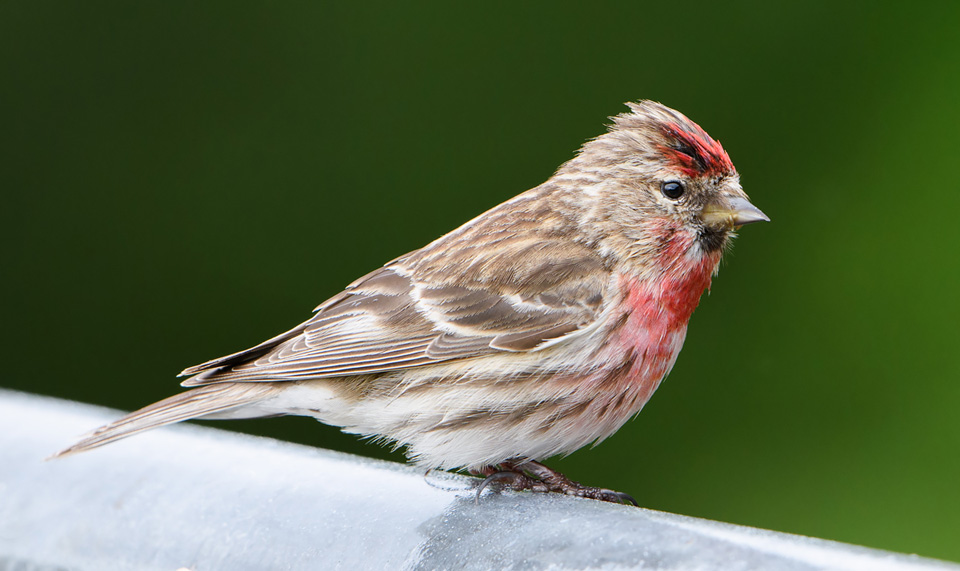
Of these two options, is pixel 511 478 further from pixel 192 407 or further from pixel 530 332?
pixel 192 407

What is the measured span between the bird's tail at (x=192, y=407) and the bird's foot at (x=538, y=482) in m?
0.51

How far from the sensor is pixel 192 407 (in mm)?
2242

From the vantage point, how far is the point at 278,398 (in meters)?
2.33

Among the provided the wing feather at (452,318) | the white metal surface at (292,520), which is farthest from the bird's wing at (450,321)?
the white metal surface at (292,520)

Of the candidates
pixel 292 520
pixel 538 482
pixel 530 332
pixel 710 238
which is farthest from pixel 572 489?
pixel 292 520

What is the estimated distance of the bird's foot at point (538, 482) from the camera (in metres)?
2.17

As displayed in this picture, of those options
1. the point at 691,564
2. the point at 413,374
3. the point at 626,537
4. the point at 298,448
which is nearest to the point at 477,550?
the point at 626,537

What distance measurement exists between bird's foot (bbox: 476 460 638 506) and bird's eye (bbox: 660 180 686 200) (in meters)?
0.63

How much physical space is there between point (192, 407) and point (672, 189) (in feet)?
3.57

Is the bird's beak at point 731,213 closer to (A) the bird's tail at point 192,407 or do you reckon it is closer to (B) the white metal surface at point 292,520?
(B) the white metal surface at point 292,520

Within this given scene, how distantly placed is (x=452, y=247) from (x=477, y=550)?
0.97 meters

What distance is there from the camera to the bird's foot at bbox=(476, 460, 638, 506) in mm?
2168

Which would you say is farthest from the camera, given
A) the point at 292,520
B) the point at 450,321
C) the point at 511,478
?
the point at 450,321

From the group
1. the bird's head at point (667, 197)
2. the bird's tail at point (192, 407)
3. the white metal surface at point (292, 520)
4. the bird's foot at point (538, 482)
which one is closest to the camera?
the white metal surface at point (292, 520)
